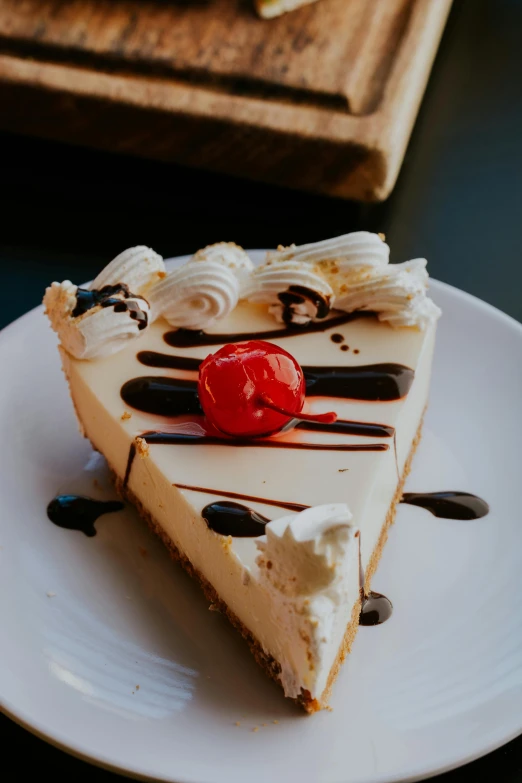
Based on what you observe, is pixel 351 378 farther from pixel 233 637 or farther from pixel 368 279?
pixel 233 637

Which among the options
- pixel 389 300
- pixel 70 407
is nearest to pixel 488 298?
pixel 389 300

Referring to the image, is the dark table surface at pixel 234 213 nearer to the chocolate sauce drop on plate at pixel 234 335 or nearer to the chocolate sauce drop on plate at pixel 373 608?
the chocolate sauce drop on plate at pixel 234 335

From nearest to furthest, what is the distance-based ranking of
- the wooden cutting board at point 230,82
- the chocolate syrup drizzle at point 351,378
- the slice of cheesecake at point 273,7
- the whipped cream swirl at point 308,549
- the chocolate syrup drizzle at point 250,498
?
the whipped cream swirl at point 308,549, the chocolate syrup drizzle at point 250,498, the chocolate syrup drizzle at point 351,378, the wooden cutting board at point 230,82, the slice of cheesecake at point 273,7

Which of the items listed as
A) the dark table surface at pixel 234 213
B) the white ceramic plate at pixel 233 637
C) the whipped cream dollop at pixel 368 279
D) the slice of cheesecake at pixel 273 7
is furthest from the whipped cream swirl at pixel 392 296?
the slice of cheesecake at pixel 273 7

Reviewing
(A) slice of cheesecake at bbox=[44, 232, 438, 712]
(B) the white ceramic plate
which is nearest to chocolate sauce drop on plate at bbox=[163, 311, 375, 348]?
(A) slice of cheesecake at bbox=[44, 232, 438, 712]

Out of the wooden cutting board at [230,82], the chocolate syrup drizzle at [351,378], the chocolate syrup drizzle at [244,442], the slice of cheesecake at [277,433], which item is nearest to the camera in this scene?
the slice of cheesecake at [277,433]

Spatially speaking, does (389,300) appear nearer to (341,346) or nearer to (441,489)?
(341,346)
